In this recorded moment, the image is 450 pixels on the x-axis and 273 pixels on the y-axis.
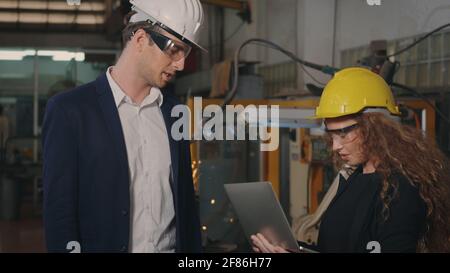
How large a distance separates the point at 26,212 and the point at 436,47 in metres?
1.65

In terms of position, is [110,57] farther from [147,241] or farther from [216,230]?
[216,230]

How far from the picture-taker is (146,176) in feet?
4.21

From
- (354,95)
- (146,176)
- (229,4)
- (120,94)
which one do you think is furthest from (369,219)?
(229,4)

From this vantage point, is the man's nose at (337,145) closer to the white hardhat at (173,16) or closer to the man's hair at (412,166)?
the man's hair at (412,166)

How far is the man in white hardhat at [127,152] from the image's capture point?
1207 mm

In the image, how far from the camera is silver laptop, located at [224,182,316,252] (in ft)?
4.63

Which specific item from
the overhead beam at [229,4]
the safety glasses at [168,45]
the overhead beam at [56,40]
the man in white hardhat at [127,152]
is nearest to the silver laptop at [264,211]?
the man in white hardhat at [127,152]

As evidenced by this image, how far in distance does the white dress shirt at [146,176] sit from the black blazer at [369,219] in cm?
40

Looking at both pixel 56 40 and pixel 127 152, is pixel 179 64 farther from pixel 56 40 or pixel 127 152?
pixel 56 40

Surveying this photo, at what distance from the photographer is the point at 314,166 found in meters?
2.61

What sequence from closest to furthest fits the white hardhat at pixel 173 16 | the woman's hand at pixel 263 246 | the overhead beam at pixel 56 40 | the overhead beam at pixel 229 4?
the white hardhat at pixel 173 16 < the woman's hand at pixel 263 246 < the overhead beam at pixel 56 40 < the overhead beam at pixel 229 4

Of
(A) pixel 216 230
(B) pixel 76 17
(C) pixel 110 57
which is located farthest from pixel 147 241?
(A) pixel 216 230

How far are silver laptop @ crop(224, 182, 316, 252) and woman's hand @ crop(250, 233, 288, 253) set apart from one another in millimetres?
29

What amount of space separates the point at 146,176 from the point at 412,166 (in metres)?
0.61
